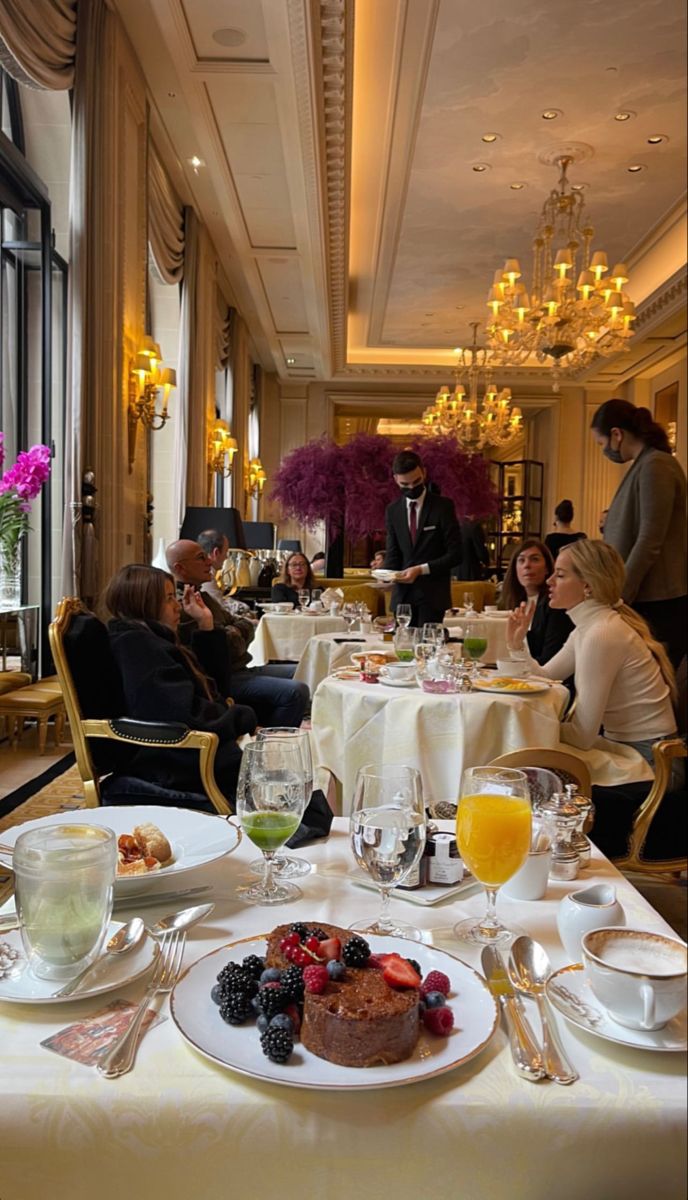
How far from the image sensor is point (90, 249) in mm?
5523

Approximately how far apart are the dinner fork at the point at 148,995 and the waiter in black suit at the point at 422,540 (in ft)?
14.5

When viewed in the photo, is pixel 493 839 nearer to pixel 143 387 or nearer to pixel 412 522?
pixel 412 522

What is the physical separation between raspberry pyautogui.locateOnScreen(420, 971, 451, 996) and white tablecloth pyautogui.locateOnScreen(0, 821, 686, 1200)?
3.3 inches

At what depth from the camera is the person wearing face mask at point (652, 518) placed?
3.95 meters

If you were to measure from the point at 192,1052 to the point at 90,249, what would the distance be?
5.69 m

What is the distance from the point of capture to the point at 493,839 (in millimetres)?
971

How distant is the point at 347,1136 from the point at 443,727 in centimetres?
221

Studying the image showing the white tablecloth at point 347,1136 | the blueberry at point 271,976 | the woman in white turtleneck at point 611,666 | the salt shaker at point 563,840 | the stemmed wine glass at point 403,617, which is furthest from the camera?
the stemmed wine glass at point 403,617

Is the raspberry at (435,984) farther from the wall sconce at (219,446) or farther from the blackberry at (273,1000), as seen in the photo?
the wall sconce at (219,446)

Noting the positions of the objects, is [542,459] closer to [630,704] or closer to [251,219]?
[251,219]

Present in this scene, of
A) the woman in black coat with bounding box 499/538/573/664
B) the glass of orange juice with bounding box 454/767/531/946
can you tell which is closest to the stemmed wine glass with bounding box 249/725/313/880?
the glass of orange juice with bounding box 454/767/531/946

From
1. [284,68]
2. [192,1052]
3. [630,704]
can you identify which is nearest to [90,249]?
[284,68]

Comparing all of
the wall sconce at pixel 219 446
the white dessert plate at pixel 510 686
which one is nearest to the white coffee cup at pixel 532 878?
the white dessert plate at pixel 510 686

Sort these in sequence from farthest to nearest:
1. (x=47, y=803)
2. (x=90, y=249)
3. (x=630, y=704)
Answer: (x=90, y=249)
(x=47, y=803)
(x=630, y=704)
